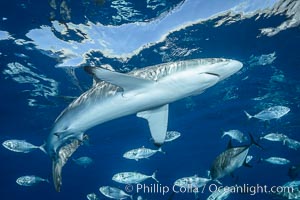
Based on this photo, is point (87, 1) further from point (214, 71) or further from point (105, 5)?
point (214, 71)

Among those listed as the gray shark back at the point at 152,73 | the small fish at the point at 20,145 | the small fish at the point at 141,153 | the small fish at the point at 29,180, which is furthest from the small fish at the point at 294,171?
the small fish at the point at 29,180

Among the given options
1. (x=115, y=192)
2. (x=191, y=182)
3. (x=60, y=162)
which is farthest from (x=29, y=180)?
(x=60, y=162)

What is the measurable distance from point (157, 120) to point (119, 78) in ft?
6.49

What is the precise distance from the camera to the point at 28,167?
48.2 m

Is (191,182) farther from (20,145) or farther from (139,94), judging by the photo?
(139,94)

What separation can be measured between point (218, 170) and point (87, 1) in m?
7.34

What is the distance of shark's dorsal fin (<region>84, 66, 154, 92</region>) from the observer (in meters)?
4.20

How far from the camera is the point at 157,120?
6168 millimetres

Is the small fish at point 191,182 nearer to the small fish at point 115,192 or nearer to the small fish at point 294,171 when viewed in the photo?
the small fish at point 115,192

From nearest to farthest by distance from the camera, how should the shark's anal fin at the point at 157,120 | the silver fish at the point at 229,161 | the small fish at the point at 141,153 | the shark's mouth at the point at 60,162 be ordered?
the silver fish at the point at 229,161
the shark's anal fin at the point at 157,120
the shark's mouth at the point at 60,162
the small fish at the point at 141,153

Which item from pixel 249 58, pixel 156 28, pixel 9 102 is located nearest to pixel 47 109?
pixel 9 102

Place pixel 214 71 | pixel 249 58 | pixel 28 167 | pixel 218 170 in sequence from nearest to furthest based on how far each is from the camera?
pixel 214 71 < pixel 218 170 < pixel 249 58 < pixel 28 167

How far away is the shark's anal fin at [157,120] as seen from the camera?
6086 millimetres

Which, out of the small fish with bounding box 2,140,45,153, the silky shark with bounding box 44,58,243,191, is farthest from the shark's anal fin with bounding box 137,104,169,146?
the small fish with bounding box 2,140,45,153
